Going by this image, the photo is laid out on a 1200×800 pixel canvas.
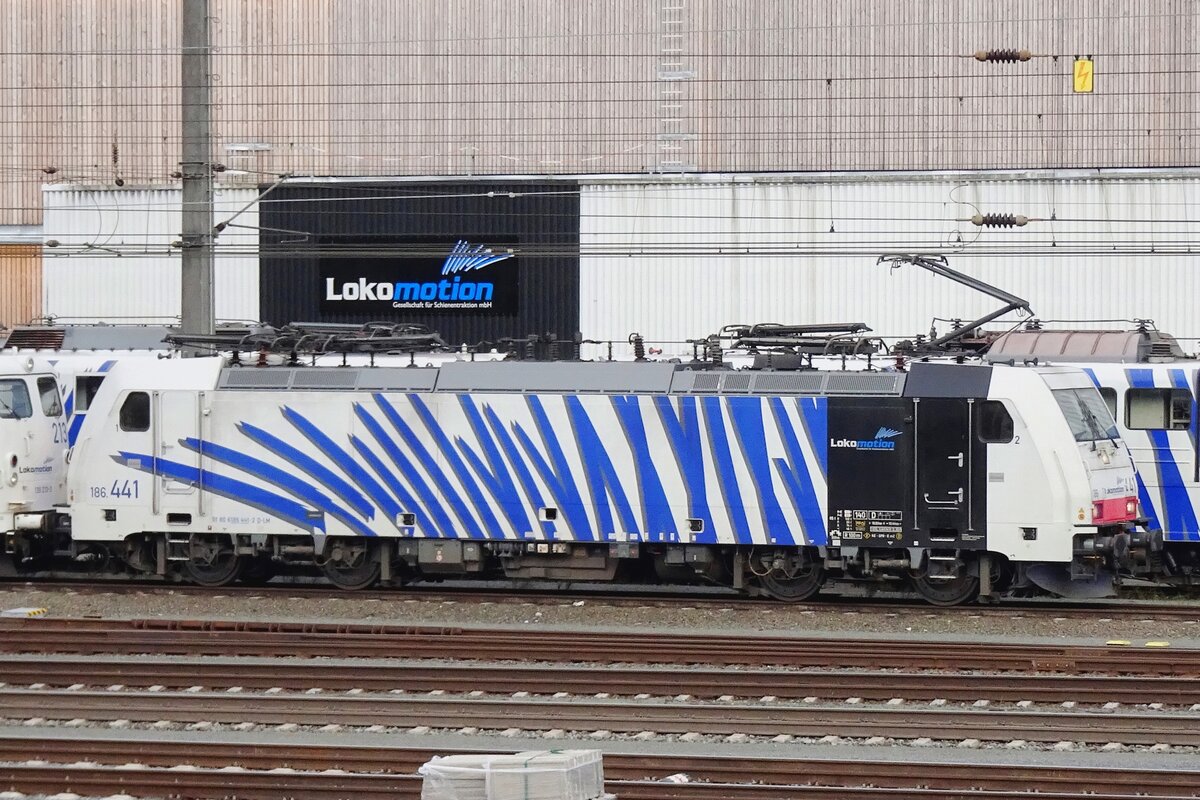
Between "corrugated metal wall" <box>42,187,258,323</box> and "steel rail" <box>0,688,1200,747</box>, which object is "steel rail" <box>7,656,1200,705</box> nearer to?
"steel rail" <box>0,688,1200,747</box>

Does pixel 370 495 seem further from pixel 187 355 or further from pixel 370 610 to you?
pixel 187 355

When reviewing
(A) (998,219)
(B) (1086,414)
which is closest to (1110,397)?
(B) (1086,414)

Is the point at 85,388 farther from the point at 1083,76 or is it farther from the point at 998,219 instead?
the point at 1083,76

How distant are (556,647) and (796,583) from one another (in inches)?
198

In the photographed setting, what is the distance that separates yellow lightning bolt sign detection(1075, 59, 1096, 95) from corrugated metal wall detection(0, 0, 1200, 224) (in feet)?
4.09

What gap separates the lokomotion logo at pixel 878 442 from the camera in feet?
64.0

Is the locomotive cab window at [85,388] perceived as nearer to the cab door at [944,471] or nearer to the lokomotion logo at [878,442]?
the lokomotion logo at [878,442]

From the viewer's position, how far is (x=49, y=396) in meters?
23.1

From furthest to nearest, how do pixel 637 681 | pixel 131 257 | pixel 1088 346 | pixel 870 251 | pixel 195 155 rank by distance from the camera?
pixel 131 257 < pixel 870 251 < pixel 1088 346 < pixel 195 155 < pixel 637 681

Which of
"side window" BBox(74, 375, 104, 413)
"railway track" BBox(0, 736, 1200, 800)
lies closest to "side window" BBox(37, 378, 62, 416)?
"side window" BBox(74, 375, 104, 413)

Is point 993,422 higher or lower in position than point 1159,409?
lower

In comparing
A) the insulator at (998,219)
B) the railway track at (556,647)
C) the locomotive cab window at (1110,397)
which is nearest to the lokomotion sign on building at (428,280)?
the insulator at (998,219)

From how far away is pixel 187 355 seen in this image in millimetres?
22609

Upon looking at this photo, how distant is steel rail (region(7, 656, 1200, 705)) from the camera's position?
1421cm
